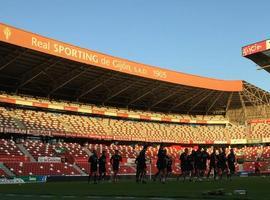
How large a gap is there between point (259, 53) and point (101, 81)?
19.6m

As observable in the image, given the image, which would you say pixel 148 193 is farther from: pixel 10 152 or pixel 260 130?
pixel 260 130

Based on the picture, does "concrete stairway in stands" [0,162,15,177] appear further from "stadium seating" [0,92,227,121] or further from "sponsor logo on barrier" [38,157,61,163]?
"stadium seating" [0,92,227,121]

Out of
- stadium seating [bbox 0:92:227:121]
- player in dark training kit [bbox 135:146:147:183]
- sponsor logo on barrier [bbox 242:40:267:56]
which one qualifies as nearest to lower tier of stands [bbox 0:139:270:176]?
stadium seating [bbox 0:92:227:121]

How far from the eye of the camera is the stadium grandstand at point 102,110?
45562 mm

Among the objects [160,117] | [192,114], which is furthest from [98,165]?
[192,114]

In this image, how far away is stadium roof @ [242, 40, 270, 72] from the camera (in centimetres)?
Result: 5116

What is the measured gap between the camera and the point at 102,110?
212ft

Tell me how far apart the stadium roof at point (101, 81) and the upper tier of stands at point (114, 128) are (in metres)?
2.80

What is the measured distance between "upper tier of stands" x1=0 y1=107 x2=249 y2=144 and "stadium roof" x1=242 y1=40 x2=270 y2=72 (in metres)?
20.6

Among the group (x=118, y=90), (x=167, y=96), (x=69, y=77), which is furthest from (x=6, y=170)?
(x=167, y=96)

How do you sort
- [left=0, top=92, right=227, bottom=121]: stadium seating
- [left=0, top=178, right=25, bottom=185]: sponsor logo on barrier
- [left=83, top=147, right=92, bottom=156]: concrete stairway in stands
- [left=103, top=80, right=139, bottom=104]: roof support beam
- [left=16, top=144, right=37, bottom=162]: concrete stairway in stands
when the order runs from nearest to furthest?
[left=0, top=178, right=25, bottom=185]: sponsor logo on barrier → [left=16, top=144, right=37, bottom=162]: concrete stairway in stands → [left=83, top=147, right=92, bottom=156]: concrete stairway in stands → [left=0, top=92, right=227, bottom=121]: stadium seating → [left=103, top=80, right=139, bottom=104]: roof support beam

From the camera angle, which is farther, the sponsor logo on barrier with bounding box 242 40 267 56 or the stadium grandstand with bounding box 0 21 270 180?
the sponsor logo on barrier with bounding box 242 40 267 56

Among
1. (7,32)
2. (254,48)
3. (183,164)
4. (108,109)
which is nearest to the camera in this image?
(183,164)

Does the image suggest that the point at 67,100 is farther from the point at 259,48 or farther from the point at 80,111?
the point at 259,48
